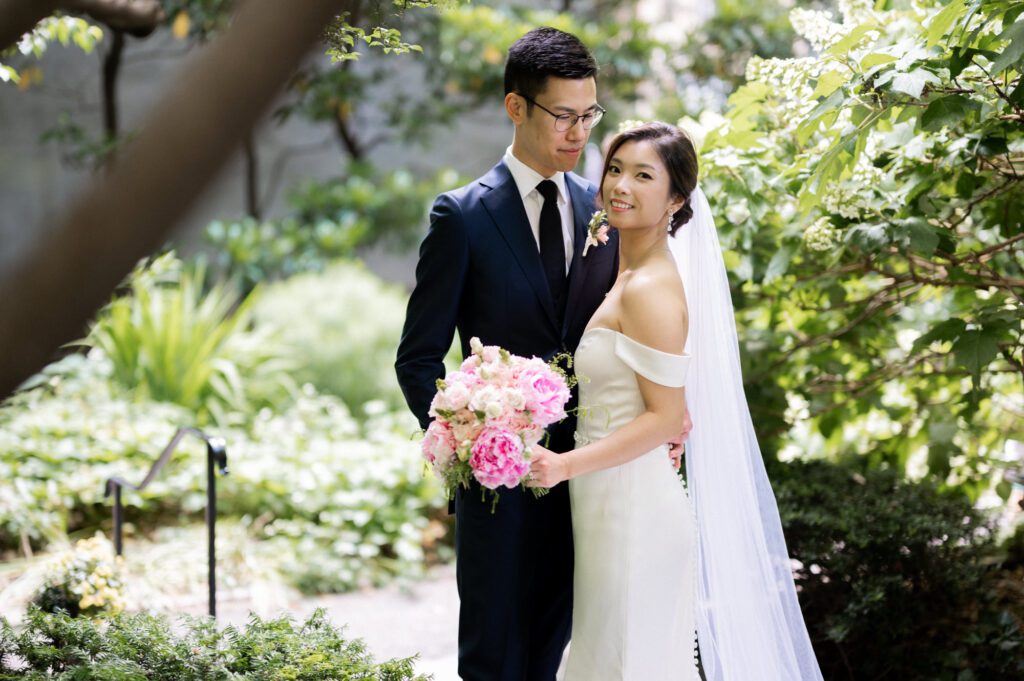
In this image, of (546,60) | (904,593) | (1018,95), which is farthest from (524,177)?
(904,593)

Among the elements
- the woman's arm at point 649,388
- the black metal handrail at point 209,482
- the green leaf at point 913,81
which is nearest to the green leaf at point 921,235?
the green leaf at point 913,81

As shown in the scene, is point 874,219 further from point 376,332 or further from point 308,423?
point 376,332

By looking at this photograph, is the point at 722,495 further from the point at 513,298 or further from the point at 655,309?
the point at 513,298

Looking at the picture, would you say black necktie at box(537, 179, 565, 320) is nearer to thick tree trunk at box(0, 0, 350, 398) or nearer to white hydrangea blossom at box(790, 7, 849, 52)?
white hydrangea blossom at box(790, 7, 849, 52)

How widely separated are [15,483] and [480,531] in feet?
12.6

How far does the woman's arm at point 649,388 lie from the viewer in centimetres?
256

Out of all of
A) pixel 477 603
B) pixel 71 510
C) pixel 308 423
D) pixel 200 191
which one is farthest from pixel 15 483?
pixel 200 191

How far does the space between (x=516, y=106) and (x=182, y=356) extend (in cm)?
475

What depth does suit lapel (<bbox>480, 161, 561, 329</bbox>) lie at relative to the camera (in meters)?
2.91

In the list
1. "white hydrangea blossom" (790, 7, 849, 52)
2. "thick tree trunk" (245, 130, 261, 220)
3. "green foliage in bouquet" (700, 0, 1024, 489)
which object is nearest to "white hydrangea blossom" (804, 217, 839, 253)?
"green foliage in bouquet" (700, 0, 1024, 489)

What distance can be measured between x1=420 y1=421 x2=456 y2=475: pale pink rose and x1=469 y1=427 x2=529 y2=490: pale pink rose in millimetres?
99

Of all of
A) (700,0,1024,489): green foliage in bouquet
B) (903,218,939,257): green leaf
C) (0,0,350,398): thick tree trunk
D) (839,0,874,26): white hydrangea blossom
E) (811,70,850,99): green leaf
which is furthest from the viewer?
(839,0,874,26): white hydrangea blossom

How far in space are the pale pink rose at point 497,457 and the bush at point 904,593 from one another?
185 cm

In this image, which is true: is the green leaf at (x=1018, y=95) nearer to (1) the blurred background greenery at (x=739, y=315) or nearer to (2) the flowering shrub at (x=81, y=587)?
(1) the blurred background greenery at (x=739, y=315)
